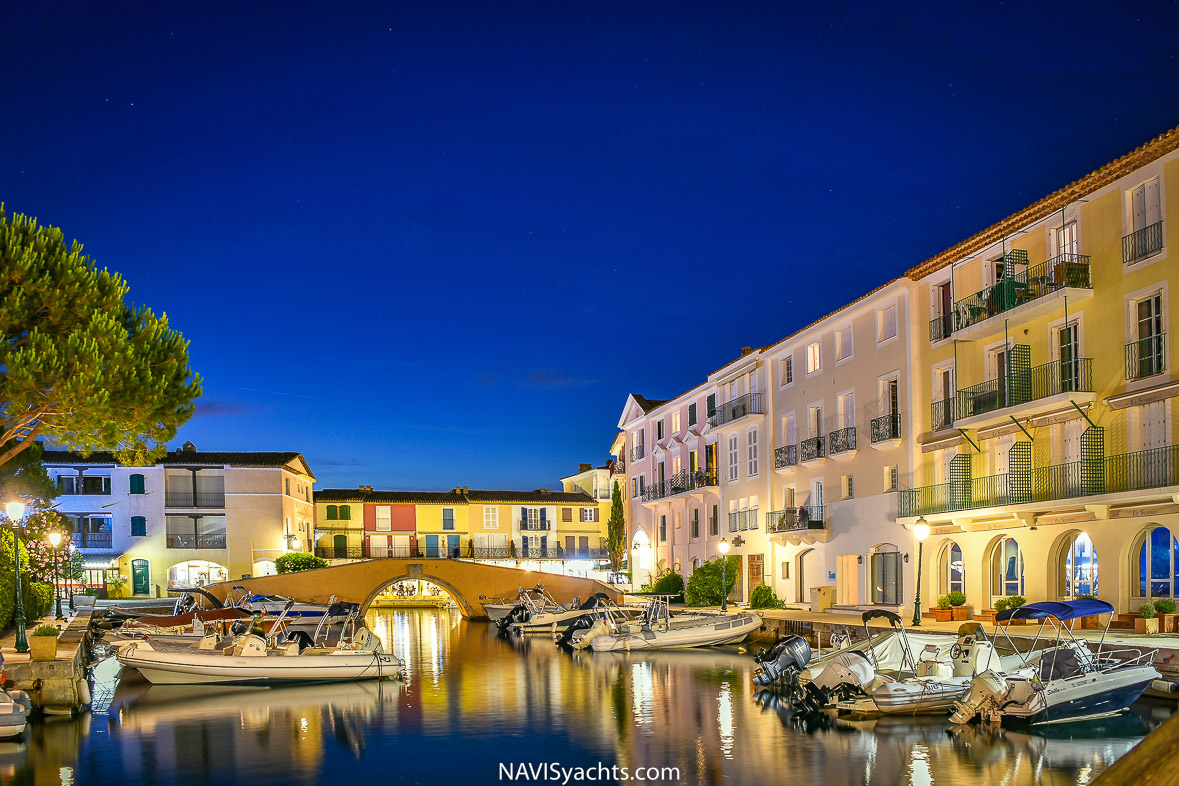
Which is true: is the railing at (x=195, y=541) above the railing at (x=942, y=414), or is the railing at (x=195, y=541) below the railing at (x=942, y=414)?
below

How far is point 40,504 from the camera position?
140 feet

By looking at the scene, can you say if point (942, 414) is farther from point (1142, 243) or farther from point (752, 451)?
point (752, 451)

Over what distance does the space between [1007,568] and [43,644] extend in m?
25.8

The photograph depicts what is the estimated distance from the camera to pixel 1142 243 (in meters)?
26.5

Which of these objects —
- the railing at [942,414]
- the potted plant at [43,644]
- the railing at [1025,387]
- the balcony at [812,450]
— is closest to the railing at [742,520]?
the balcony at [812,450]

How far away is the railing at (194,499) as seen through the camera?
6694 centimetres

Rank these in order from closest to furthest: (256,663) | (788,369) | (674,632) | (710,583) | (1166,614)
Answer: (1166,614)
(256,663)
(674,632)
(788,369)
(710,583)

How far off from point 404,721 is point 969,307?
2098cm

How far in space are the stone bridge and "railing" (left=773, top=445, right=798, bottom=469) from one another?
1360 centimetres

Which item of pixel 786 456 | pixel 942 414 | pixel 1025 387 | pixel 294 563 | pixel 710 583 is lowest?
pixel 294 563

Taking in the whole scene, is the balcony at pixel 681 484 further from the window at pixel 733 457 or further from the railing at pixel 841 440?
the railing at pixel 841 440

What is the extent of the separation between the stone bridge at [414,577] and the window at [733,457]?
30.5ft

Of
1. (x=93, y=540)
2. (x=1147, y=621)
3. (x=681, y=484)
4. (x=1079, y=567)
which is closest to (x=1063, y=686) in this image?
(x=1147, y=621)

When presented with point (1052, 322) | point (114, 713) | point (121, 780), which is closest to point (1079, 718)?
point (1052, 322)
